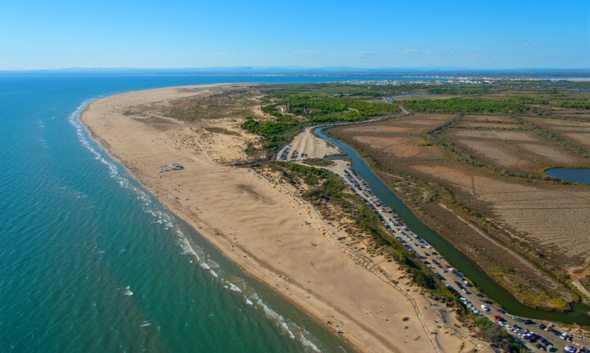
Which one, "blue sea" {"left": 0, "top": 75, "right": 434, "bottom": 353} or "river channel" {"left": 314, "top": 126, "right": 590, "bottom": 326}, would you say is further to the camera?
"river channel" {"left": 314, "top": 126, "right": 590, "bottom": 326}

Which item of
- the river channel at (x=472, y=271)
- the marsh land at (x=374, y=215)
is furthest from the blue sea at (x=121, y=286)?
the river channel at (x=472, y=271)

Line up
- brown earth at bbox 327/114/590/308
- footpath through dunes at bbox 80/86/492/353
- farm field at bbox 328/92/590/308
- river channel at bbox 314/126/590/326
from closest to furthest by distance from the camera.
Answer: footpath through dunes at bbox 80/86/492/353 → river channel at bbox 314/126/590/326 → brown earth at bbox 327/114/590/308 → farm field at bbox 328/92/590/308

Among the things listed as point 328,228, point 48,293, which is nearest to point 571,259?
point 328,228

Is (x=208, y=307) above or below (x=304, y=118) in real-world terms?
below

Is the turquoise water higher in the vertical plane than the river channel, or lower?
higher

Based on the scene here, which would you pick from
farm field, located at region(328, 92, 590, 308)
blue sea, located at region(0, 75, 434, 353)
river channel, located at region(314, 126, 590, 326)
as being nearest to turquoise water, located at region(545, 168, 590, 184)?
farm field, located at region(328, 92, 590, 308)

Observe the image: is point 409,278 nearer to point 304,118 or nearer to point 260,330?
point 260,330

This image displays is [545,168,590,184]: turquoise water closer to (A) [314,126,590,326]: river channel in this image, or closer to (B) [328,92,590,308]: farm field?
(B) [328,92,590,308]: farm field
